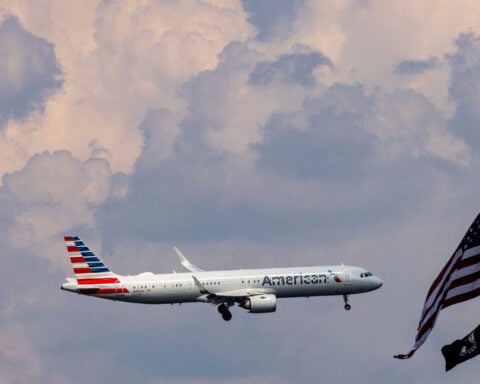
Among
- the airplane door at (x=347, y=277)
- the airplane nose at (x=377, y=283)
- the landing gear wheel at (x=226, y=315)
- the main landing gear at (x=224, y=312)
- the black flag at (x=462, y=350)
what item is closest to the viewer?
the black flag at (x=462, y=350)

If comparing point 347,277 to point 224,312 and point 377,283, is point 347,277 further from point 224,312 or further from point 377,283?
point 224,312

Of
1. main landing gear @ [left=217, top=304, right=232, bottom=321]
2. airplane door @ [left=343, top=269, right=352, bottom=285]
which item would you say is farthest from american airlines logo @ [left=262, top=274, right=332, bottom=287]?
main landing gear @ [left=217, top=304, right=232, bottom=321]

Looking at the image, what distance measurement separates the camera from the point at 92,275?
15038 cm

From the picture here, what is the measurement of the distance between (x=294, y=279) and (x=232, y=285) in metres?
6.75

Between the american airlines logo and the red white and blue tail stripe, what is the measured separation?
50.9 feet

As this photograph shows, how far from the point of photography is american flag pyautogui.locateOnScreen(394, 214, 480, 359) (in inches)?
2115

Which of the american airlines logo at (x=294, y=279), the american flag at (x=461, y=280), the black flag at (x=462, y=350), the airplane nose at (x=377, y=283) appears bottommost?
the black flag at (x=462, y=350)

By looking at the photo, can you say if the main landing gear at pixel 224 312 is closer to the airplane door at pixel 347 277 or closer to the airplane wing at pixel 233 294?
the airplane wing at pixel 233 294

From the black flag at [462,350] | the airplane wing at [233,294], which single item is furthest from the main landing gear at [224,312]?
the black flag at [462,350]

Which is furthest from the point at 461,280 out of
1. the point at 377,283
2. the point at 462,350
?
the point at 377,283

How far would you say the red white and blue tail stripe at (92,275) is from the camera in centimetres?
14900

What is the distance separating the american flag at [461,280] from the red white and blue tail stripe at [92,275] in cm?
9562

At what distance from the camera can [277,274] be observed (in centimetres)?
14675

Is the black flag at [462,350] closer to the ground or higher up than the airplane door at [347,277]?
closer to the ground
